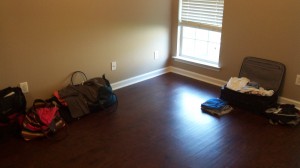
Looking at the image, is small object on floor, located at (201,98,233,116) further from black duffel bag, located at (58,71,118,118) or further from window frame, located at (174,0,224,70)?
black duffel bag, located at (58,71,118,118)

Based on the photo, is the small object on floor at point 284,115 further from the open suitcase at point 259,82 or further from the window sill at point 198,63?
the window sill at point 198,63

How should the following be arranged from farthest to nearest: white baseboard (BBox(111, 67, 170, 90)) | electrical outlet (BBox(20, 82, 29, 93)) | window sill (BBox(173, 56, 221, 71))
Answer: window sill (BBox(173, 56, 221, 71))
white baseboard (BBox(111, 67, 170, 90))
electrical outlet (BBox(20, 82, 29, 93))

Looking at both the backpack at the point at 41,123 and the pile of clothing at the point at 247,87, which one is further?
the pile of clothing at the point at 247,87

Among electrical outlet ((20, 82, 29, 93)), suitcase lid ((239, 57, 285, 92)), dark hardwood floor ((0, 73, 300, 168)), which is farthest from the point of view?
suitcase lid ((239, 57, 285, 92))

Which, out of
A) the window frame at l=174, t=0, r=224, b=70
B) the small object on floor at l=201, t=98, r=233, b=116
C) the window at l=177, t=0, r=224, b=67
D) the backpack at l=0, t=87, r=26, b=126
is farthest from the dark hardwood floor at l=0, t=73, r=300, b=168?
the window at l=177, t=0, r=224, b=67

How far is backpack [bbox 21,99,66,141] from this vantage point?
2.69 m

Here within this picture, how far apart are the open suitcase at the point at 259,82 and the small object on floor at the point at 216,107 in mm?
111

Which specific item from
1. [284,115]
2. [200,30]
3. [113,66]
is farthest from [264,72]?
[113,66]

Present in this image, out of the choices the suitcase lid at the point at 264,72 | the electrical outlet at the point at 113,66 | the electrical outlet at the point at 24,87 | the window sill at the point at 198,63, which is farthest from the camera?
the window sill at the point at 198,63

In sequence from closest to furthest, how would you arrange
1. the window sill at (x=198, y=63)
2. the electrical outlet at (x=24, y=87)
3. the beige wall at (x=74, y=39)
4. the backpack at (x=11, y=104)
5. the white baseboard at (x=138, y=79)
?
the backpack at (x=11, y=104) → the beige wall at (x=74, y=39) → the electrical outlet at (x=24, y=87) → the white baseboard at (x=138, y=79) → the window sill at (x=198, y=63)

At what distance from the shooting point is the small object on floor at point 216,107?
323 centimetres

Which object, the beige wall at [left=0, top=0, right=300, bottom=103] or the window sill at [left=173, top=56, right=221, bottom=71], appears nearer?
the beige wall at [left=0, top=0, right=300, bottom=103]

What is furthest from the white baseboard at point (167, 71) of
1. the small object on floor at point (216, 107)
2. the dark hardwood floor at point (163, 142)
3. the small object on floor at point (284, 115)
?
the small object on floor at point (284, 115)

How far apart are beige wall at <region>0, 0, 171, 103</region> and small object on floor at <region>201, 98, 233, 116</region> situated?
123 centimetres
